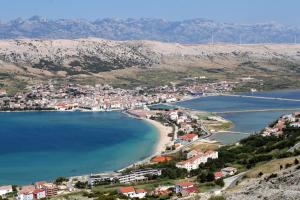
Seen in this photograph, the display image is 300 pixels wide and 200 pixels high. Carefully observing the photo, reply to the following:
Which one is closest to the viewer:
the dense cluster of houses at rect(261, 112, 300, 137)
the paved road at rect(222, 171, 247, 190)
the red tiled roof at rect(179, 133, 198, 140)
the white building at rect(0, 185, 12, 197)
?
the paved road at rect(222, 171, 247, 190)

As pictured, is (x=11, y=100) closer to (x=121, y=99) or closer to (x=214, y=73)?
(x=121, y=99)

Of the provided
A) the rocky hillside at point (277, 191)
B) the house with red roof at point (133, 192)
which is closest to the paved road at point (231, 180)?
the house with red roof at point (133, 192)

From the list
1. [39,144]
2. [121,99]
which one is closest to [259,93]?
[121,99]

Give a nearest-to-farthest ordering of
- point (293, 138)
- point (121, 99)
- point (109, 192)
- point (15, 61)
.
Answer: point (109, 192)
point (293, 138)
point (121, 99)
point (15, 61)

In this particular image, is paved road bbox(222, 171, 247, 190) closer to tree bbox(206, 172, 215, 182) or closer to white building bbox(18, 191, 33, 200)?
tree bbox(206, 172, 215, 182)

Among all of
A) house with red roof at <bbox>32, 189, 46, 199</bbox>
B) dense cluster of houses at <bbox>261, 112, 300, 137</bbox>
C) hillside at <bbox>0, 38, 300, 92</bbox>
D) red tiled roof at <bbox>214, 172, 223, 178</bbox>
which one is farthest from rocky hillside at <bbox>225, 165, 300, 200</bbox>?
hillside at <bbox>0, 38, 300, 92</bbox>
